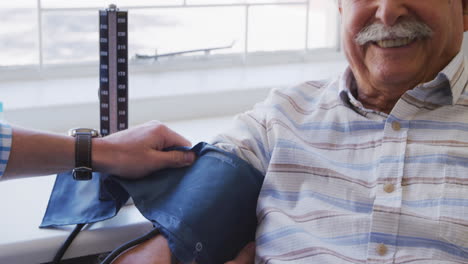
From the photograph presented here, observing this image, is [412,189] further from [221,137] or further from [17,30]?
[17,30]

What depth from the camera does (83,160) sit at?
5.05 ft

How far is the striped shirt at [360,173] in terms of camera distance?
4.69ft

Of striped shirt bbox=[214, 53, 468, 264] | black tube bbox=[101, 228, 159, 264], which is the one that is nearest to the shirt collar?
striped shirt bbox=[214, 53, 468, 264]

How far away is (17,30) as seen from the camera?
7.09ft

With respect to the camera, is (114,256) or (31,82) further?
(31,82)

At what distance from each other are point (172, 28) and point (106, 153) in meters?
0.92

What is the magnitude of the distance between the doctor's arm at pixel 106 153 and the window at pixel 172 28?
74cm

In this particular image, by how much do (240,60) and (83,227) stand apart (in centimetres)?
110

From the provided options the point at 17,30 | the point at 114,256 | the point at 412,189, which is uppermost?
the point at 17,30

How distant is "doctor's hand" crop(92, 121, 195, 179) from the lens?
1545mm

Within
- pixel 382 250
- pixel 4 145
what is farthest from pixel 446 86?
pixel 4 145

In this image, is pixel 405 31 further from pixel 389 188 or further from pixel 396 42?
pixel 389 188

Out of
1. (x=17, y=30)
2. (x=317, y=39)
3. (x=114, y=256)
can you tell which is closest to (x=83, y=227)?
(x=114, y=256)

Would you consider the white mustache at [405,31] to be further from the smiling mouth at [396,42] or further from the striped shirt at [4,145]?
the striped shirt at [4,145]
